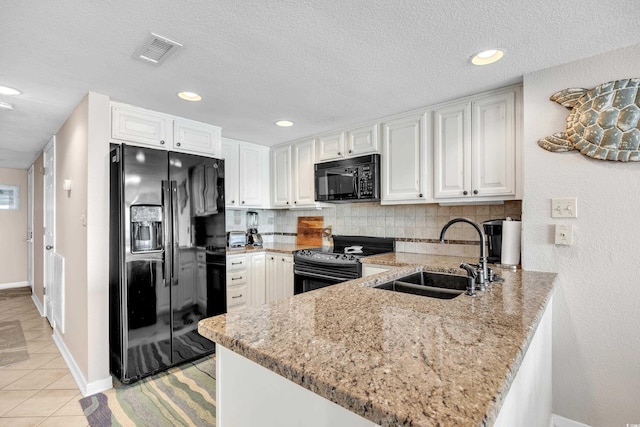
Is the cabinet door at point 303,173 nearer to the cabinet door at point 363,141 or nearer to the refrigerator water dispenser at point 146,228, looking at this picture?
the cabinet door at point 363,141

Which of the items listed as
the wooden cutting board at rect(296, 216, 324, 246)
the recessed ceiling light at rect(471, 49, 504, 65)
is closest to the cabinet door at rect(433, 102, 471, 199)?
the recessed ceiling light at rect(471, 49, 504, 65)

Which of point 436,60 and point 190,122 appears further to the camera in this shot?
point 190,122

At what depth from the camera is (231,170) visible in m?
3.56

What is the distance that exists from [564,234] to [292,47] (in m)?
1.90

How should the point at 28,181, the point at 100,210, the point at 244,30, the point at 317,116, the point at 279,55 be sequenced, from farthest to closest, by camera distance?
the point at 28,181 < the point at 317,116 < the point at 100,210 < the point at 279,55 < the point at 244,30

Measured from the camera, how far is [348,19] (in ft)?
4.70

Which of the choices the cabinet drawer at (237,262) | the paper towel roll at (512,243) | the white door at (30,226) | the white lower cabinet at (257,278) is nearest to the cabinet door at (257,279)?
the white lower cabinet at (257,278)

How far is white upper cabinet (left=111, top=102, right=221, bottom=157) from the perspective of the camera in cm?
241

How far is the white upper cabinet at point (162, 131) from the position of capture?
7.90 ft

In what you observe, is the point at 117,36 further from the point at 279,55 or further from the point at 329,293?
the point at 329,293

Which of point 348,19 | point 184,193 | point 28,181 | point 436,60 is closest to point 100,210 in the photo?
point 184,193

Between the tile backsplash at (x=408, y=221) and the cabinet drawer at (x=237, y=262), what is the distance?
2.15ft

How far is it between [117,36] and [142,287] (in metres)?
1.64

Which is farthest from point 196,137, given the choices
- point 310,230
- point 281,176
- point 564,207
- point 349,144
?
point 564,207
